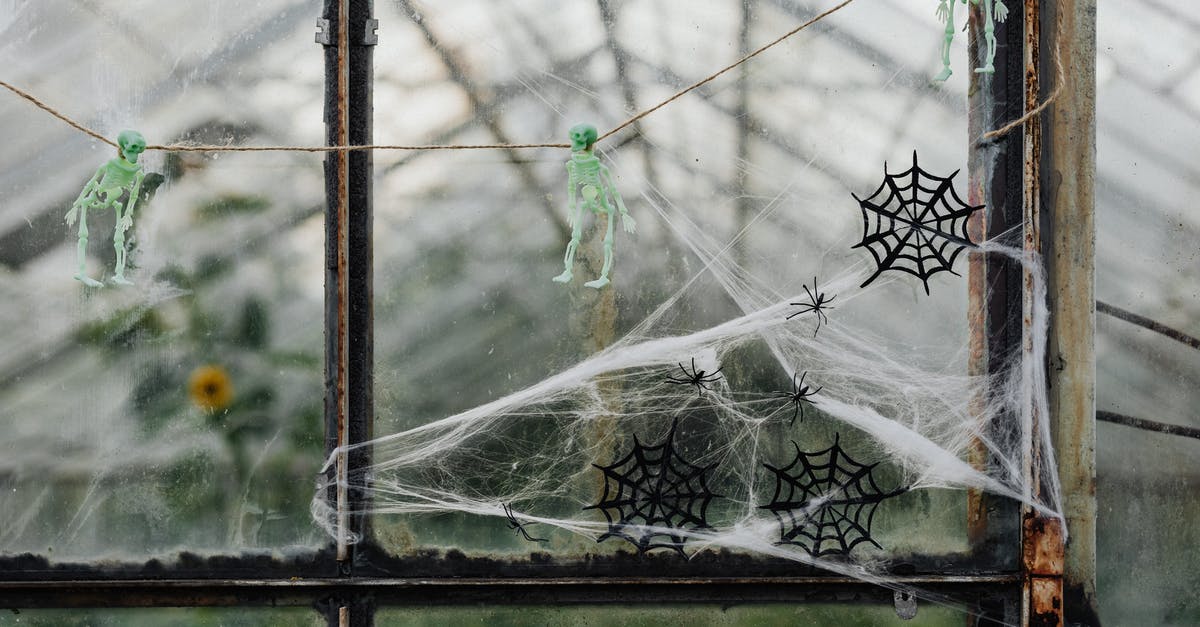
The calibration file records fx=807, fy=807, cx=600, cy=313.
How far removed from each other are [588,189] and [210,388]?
148cm

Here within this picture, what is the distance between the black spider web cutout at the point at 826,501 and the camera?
278cm

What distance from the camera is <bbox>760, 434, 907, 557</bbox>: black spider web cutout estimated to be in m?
2.78

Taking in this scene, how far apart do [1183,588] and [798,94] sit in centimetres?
221

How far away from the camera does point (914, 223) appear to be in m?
2.80

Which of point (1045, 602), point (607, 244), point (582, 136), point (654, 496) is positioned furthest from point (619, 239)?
point (1045, 602)

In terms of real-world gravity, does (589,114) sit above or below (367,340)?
above

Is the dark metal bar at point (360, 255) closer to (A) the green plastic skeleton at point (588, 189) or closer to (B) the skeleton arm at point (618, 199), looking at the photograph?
(A) the green plastic skeleton at point (588, 189)

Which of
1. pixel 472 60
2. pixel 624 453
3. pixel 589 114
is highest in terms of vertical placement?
pixel 472 60

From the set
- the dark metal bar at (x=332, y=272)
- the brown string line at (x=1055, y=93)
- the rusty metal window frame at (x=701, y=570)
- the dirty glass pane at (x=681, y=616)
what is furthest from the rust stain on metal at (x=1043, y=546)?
the dark metal bar at (x=332, y=272)

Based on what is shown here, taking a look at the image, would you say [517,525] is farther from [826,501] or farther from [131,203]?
[131,203]

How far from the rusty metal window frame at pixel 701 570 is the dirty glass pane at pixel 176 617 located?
0.11 feet

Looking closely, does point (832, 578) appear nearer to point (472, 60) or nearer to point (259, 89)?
point (472, 60)

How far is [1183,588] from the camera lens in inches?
112

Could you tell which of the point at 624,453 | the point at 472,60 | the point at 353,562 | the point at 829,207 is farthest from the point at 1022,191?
the point at 353,562
